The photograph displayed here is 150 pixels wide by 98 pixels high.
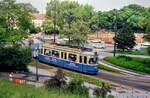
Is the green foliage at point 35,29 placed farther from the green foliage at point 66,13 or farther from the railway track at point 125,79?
the railway track at point 125,79

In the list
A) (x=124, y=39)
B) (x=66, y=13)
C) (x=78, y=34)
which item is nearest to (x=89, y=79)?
(x=124, y=39)

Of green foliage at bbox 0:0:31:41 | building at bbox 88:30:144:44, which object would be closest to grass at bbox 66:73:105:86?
green foliage at bbox 0:0:31:41

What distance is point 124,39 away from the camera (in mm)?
53438

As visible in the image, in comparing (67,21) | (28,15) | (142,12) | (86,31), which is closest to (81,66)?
(28,15)

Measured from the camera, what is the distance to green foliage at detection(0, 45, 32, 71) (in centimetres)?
3478

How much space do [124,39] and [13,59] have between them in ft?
71.0

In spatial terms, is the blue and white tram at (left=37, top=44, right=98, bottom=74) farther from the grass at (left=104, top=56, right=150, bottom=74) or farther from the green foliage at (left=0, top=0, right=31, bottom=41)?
the grass at (left=104, top=56, right=150, bottom=74)

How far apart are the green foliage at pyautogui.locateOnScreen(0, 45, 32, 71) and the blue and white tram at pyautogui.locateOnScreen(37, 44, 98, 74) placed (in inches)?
118

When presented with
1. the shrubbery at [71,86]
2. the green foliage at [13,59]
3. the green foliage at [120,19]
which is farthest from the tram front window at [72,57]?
the green foliage at [120,19]

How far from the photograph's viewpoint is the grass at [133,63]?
3969cm

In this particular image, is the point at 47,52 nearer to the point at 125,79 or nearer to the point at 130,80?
the point at 125,79

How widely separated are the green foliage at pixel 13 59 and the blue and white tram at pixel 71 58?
118 inches

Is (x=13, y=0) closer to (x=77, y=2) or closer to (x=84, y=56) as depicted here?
(x=84, y=56)

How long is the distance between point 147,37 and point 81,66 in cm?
1156
